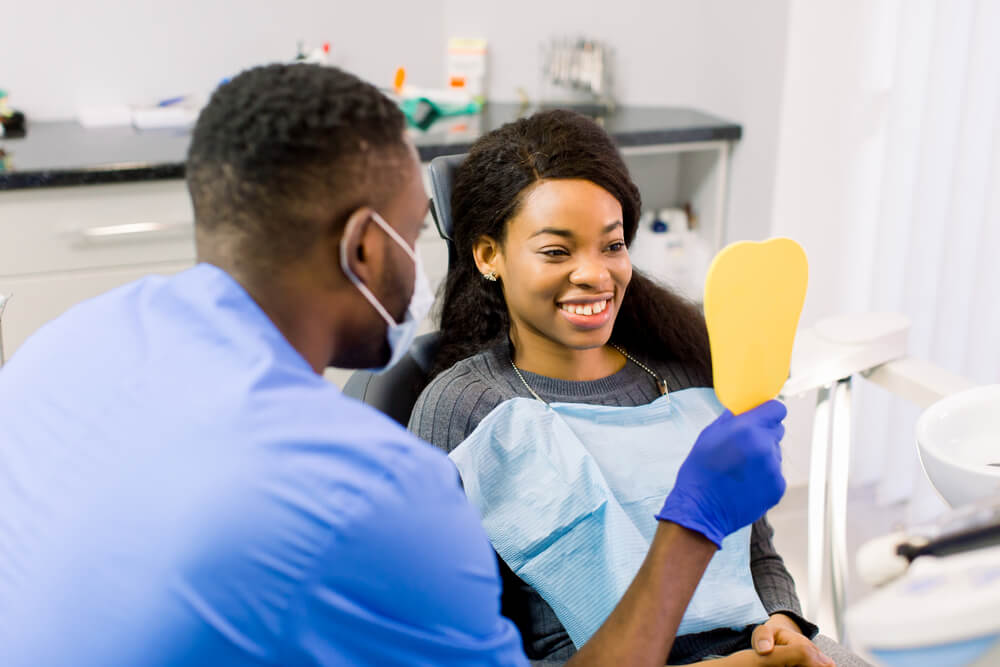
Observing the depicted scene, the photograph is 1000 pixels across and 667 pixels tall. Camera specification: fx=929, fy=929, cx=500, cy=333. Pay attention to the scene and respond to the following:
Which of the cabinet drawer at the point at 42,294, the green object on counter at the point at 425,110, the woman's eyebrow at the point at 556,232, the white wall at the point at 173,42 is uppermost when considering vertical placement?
the white wall at the point at 173,42

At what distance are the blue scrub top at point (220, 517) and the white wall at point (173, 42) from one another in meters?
2.02

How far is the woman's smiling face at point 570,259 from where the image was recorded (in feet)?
4.05

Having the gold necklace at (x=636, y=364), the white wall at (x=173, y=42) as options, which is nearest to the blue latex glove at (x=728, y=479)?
the gold necklace at (x=636, y=364)

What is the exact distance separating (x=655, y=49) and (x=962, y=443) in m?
2.02

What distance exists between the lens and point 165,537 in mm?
623

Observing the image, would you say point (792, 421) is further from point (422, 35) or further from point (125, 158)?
point (125, 158)

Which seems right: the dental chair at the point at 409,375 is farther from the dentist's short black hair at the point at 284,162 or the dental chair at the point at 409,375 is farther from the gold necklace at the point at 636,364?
the dentist's short black hair at the point at 284,162

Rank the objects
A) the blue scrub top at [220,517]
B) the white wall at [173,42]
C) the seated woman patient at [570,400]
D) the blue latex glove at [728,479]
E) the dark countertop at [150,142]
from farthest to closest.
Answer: the white wall at [173,42]
the dark countertop at [150,142]
the seated woman patient at [570,400]
the blue latex glove at [728,479]
the blue scrub top at [220,517]

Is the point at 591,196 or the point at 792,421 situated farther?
the point at 792,421

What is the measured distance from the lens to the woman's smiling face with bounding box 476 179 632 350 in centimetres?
123

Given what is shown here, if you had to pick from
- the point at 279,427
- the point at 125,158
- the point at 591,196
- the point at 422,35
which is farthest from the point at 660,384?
the point at 422,35

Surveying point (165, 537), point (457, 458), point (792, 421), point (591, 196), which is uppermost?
point (591, 196)

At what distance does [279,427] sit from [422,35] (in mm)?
2250

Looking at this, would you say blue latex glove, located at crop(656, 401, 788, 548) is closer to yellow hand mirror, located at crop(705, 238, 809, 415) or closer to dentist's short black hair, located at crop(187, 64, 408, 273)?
yellow hand mirror, located at crop(705, 238, 809, 415)
